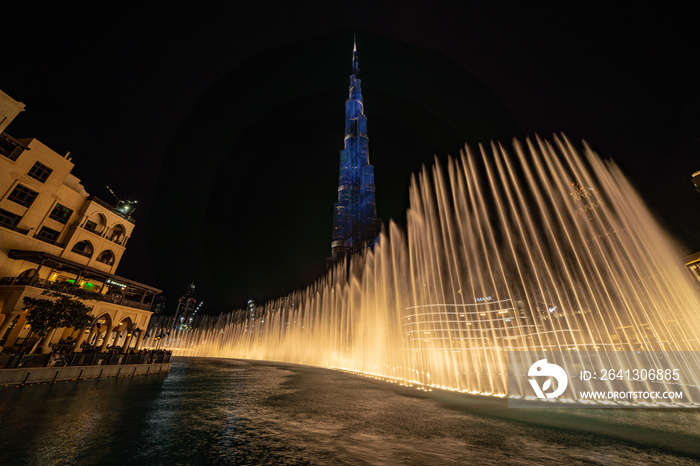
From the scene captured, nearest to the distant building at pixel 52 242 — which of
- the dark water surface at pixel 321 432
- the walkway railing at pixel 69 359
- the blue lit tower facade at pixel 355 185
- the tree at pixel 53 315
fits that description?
the tree at pixel 53 315

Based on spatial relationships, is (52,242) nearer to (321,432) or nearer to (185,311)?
(321,432)

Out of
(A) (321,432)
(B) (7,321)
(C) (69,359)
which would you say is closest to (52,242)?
(B) (7,321)

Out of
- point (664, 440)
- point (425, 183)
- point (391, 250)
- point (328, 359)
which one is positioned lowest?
point (664, 440)

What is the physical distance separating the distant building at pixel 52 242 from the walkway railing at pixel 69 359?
18.4ft

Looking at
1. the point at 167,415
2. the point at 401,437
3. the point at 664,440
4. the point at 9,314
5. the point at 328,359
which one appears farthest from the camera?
the point at 328,359

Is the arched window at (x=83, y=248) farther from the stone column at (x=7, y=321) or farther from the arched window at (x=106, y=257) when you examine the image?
the stone column at (x=7, y=321)

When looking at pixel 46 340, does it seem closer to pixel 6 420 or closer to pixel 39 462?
pixel 6 420

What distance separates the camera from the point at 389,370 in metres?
32.5

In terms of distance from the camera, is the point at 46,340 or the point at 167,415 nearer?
the point at 167,415

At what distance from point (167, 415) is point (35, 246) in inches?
1298

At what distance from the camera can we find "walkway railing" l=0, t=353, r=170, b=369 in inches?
631

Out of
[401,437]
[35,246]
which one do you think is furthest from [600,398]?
[35,246]

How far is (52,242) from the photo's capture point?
30750 millimetres

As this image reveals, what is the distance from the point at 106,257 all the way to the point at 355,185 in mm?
169143
